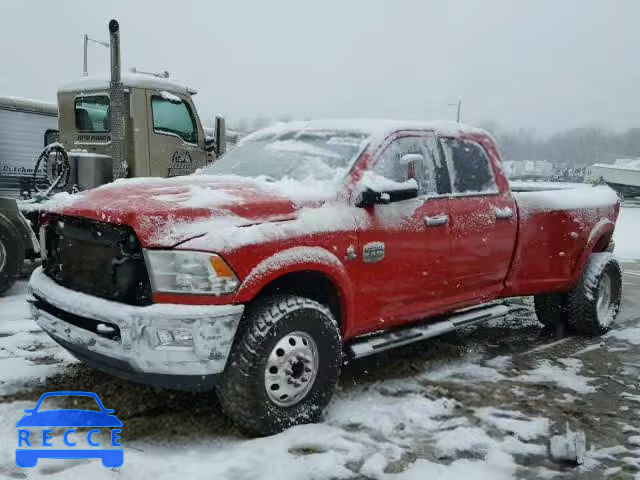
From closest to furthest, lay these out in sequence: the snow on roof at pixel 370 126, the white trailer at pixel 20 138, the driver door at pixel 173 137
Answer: the snow on roof at pixel 370 126 < the white trailer at pixel 20 138 < the driver door at pixel 173 137

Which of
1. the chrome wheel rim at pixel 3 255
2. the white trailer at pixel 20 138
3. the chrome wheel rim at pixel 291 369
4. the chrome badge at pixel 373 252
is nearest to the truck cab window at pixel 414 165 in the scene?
the chrome badge at pixel 373 252

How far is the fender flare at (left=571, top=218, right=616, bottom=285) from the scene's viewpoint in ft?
19.5

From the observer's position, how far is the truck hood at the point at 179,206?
10.9 feet

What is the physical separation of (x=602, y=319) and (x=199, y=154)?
18.0 ft

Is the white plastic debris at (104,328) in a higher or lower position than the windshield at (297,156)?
lower

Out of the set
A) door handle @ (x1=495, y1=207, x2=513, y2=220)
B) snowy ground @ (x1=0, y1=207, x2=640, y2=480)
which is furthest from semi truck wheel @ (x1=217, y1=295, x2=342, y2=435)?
door handle @ (x1=495, y1=207, x2=513, y2=220)

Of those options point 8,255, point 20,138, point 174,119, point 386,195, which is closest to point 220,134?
point 174,119

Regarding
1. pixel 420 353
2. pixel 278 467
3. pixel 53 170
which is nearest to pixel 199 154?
pixel 53 170

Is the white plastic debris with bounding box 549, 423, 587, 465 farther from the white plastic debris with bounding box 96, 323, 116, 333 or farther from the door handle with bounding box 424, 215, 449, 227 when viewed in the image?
the white plastic debris with bounding box 96, 323, 116, 333

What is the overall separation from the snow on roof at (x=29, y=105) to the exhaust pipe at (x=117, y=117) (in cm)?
127

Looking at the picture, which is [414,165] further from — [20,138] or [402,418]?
[20,138]

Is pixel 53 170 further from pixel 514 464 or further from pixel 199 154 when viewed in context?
pixel 514 464

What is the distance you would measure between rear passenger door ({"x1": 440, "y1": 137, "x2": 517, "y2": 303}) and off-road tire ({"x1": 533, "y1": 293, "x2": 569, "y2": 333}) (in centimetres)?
122

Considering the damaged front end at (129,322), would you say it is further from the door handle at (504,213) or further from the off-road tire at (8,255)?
the off-road tire at (8,255)
